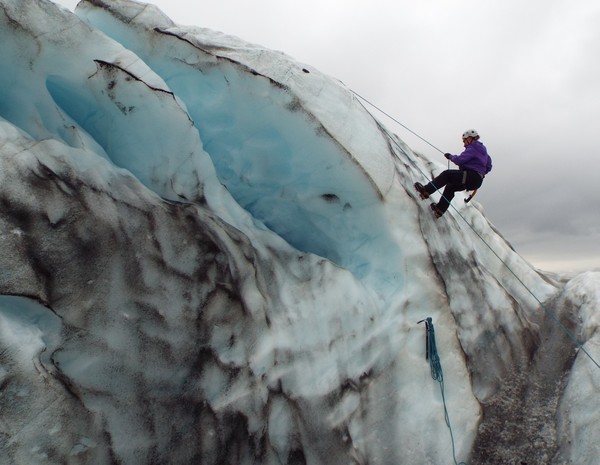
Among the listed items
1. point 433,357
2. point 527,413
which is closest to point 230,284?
point 433,357

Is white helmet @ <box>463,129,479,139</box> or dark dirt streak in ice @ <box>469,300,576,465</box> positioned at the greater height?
white helmet @ <box>463,129,479,139</box>

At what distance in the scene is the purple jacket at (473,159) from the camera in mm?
6273

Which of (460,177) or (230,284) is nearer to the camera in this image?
(230,284)

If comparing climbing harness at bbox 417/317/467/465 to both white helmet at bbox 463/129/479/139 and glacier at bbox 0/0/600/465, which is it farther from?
white helmet at bbox 463/129/479/139

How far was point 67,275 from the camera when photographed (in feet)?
11.5

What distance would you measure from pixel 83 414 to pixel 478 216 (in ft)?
22.9

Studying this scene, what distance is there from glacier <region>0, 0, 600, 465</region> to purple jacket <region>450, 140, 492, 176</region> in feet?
2.39

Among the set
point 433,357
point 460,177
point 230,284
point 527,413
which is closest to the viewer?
point 230,284

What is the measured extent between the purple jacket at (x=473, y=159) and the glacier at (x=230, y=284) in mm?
729

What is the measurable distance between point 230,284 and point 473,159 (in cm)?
367

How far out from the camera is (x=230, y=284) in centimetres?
437

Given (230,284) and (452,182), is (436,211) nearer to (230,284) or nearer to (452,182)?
→ (452,182)

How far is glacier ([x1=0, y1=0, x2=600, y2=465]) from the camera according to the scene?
346 cm

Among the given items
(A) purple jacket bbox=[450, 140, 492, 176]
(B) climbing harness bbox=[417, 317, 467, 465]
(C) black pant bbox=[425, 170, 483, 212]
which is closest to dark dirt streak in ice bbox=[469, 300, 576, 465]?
(B) climbing harness bbox=[417, 317, 467, 465]
